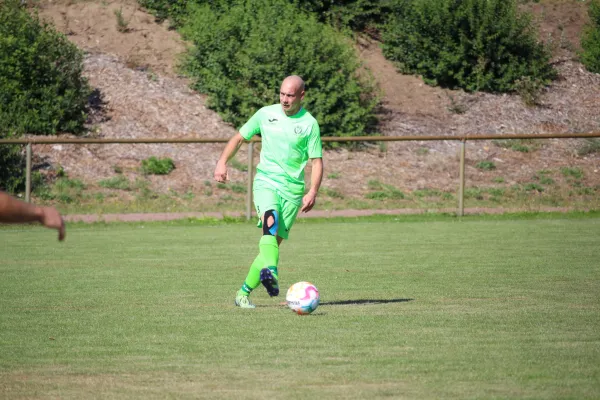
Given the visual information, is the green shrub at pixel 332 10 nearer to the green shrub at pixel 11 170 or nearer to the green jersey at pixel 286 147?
the green shrub at pixel 11 170

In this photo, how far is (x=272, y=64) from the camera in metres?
31.0

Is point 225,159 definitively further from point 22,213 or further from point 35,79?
point 35,79

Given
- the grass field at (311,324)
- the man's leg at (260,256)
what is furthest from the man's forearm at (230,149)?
the grass field at (311,324)

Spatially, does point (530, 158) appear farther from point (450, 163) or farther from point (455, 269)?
point (455, 269)

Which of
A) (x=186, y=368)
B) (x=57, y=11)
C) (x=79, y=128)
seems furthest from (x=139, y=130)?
(x=186, y=368)

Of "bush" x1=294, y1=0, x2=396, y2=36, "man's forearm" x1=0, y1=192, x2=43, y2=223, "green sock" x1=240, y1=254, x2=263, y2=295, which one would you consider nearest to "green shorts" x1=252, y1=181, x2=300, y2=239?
"green sock" x1=240, y1=254, x2=263, y2=295

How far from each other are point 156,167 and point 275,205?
18.8 metres

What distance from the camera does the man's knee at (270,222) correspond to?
28.8 feet

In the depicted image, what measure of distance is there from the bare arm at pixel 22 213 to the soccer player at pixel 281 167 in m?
4.25

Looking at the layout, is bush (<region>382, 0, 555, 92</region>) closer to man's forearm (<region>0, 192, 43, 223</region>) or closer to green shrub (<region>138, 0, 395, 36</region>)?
green shrub (<region>138, 0, 395, 36</region>)

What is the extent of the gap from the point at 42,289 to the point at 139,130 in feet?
69.5

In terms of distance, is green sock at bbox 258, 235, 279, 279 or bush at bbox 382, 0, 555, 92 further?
bush at bbox 382, 0, 555, 92

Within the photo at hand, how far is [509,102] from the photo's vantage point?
36.2 m

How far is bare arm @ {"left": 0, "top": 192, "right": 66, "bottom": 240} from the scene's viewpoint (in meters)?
4.16
